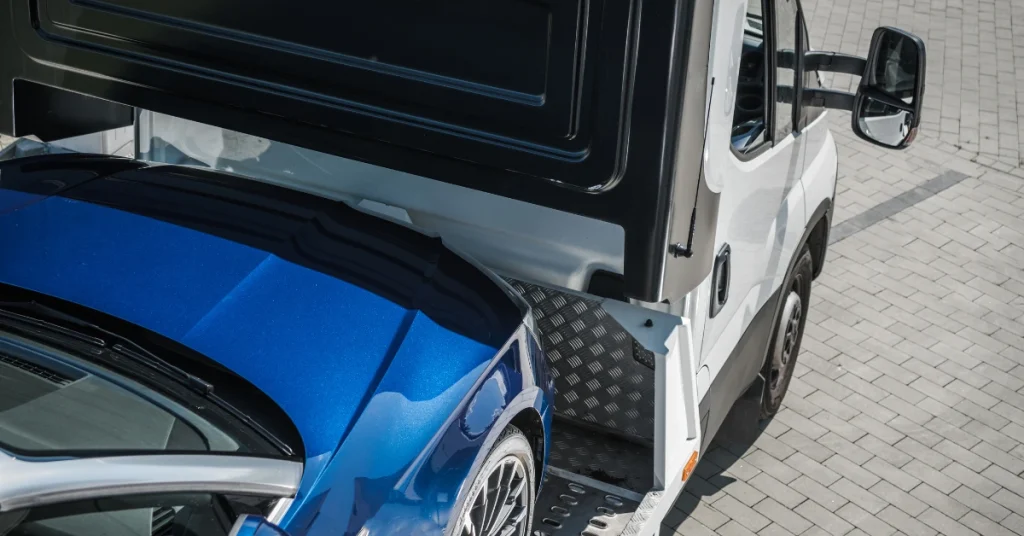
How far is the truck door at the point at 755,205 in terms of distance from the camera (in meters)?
3.66

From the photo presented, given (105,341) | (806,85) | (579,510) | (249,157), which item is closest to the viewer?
(105,341)

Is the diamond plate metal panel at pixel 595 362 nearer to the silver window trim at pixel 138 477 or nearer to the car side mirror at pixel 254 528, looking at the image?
the silver window trim at pixel 138 477

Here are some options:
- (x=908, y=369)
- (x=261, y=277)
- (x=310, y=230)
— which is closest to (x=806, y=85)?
(x=908, y=369)

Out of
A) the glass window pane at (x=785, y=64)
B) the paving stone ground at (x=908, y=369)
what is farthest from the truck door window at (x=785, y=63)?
the paving stone ground at (x=908, y=369)

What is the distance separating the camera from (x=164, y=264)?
2824mm

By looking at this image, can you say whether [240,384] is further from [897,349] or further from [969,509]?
[897,349]

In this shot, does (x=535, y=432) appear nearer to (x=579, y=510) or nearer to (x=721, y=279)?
(x=579, y=510)

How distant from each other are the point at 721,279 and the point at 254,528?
2027mm

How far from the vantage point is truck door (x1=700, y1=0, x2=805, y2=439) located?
3.66m

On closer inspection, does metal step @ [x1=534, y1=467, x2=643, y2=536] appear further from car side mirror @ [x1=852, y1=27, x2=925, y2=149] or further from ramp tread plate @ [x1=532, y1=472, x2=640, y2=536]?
car side mirror @ [x1=852, y1=27, x2=925, y2=149]

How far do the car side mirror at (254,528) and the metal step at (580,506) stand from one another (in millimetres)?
1464

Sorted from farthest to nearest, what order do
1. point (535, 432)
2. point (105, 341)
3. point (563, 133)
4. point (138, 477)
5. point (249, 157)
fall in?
point (249, 157) < point (535, 432) < point (563, 133) < point (105, 341) < point (138, 477)

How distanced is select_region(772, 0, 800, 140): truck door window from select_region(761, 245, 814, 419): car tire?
0.76m

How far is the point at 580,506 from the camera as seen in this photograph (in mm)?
3555
